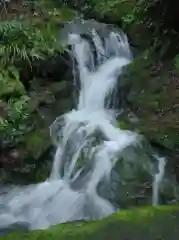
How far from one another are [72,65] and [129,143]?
226cm

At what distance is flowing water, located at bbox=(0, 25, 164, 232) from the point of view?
595 centimetres

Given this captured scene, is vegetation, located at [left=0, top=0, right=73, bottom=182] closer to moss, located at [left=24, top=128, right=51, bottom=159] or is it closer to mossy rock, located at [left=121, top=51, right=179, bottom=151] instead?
moss, located at [left=24, top=128, right=51, bottom=159]

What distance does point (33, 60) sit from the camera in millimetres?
7621

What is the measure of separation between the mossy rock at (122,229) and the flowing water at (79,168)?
1.50 m

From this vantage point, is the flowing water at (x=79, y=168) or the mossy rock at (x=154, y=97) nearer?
the flowing water at (x=79, y=168)

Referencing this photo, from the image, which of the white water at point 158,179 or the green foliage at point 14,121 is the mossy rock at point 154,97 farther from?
the green foliage at point 14,121

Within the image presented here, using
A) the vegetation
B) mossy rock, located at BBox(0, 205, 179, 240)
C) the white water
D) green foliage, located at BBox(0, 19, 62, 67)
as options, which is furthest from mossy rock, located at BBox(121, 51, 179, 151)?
mossy rock, located at BBox(0, 205, 179, 240)

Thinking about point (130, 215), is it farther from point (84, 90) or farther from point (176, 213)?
point (84, 90)

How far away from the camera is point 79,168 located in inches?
254

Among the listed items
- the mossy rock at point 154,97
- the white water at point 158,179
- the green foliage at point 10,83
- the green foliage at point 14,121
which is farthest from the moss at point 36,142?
the white water at point 158,179

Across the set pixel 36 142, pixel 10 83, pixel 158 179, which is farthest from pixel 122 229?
pixel 10 83

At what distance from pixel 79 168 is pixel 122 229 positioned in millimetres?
2367

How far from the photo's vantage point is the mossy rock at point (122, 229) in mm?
4059

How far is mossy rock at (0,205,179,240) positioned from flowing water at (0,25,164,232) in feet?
4.91
